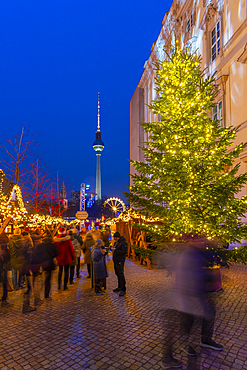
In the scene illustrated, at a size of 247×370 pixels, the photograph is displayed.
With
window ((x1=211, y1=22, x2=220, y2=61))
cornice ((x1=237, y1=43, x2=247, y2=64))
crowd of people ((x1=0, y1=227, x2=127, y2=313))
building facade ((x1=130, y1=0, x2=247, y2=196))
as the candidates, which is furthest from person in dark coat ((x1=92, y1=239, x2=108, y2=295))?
window ((x1=211, y1=22, x2=220, y2=61))

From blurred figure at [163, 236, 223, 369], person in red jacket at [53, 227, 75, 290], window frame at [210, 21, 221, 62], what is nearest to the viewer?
blurred figure at [163, 236, 223, 369]

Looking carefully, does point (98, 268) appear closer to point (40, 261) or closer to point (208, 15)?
point (40, 261)

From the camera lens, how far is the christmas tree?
8695mm

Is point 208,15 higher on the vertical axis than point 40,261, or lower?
higher

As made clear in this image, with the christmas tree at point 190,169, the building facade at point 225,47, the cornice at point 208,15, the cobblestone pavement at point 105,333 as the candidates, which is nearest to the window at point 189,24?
the building facade at point 225,47

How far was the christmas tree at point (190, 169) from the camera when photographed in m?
8.70

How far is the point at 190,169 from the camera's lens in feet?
30.5

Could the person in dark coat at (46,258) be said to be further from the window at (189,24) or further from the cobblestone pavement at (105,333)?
the window at (189,24)

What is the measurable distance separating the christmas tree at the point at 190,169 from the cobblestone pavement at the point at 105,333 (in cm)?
225

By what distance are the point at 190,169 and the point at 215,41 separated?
46.1ft

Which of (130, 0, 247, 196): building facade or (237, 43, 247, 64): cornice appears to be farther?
(130, 0, 247, 196): building facade

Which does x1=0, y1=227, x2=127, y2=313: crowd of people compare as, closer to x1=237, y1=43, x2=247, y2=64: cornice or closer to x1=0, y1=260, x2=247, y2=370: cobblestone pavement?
x1=0, y1=260, x2=247, y2=370: cobblestone pavement

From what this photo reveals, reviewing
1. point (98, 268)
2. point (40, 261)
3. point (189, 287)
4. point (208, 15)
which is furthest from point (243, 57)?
point (189, 287)

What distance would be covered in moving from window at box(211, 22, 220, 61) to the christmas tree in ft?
30.9
